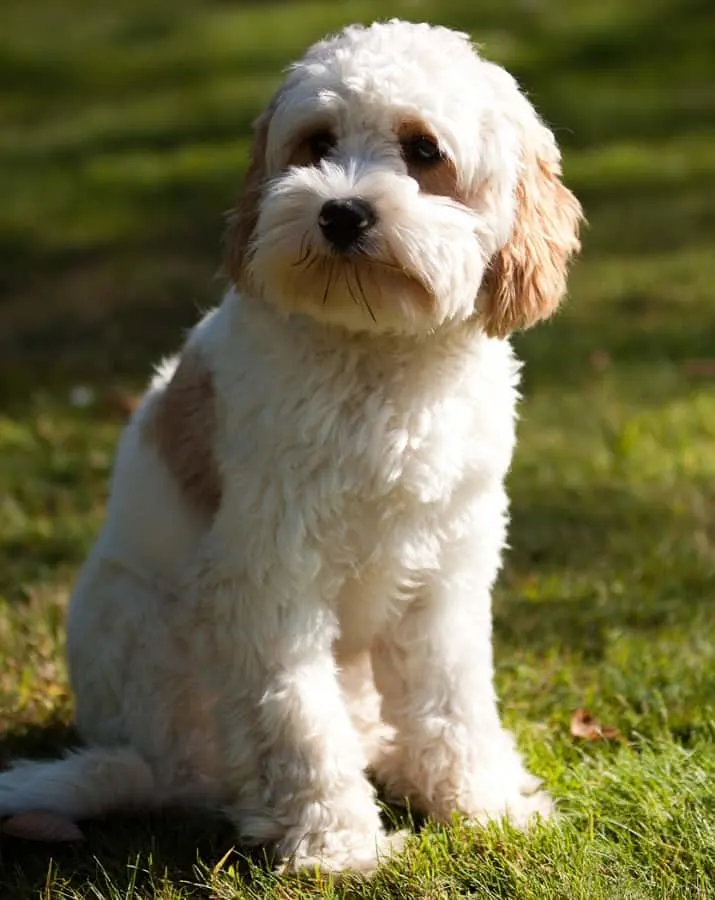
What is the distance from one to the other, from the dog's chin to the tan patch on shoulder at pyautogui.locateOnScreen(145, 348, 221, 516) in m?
0.44

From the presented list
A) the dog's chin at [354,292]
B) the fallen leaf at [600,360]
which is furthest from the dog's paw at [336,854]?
the fallen leaf at [600,360]

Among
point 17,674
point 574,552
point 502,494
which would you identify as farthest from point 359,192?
point 574,552

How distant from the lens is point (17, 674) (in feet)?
14.6

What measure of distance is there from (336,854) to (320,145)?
5.41 ft

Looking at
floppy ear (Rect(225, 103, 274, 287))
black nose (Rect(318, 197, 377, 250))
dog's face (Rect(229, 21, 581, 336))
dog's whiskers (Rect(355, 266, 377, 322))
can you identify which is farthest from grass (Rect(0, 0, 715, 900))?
black nose (Rect(318, 197, 377, 250))

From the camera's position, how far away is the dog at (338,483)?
313 cm

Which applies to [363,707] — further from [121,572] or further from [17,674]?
[17,674]

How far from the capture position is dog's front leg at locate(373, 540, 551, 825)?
357cm

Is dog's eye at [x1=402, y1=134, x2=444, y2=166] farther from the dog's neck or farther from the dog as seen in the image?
the dog's neck

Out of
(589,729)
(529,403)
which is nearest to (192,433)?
(589,729)

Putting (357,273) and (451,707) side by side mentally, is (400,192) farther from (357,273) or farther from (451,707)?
(451,707)

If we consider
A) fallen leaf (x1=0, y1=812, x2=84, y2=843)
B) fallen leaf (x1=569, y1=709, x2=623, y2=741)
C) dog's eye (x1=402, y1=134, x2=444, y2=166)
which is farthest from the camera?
fallen leaf (x1=569, y1=709, x2=623, y2=741)

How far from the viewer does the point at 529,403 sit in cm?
687

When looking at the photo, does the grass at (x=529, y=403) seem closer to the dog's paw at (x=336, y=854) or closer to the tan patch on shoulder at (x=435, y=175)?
the dog's paw at (x=336, y=854)
